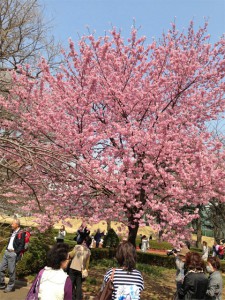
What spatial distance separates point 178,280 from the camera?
551 cm

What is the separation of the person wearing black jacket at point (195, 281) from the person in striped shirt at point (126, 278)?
151 centimetres

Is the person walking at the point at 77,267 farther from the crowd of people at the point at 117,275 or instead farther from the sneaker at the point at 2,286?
the sneaker at the point at 2,286

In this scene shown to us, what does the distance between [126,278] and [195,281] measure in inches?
66.6

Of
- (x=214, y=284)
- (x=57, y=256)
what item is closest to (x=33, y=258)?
(x=214, y=284)

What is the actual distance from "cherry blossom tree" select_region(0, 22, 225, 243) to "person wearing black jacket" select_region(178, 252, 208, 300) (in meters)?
2.54

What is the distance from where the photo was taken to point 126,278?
3.12 m

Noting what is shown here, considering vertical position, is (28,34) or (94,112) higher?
(28,34)

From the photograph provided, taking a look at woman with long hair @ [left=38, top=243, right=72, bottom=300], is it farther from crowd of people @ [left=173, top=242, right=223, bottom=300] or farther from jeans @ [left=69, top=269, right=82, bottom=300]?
jeans @ [left=69, top=269, right=82, bottom=300]

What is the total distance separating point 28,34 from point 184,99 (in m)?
8.66

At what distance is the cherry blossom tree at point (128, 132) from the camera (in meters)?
7.47

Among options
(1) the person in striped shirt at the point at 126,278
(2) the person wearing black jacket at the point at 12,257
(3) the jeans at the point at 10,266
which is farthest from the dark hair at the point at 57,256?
(3) the jeans at the point at 10,266

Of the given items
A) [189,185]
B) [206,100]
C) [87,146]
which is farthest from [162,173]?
[206,100]

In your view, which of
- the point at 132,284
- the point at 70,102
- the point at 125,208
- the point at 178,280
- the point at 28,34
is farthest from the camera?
the point at 28,34

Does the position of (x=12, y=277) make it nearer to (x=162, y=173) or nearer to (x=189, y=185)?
(x=162, y=173)
